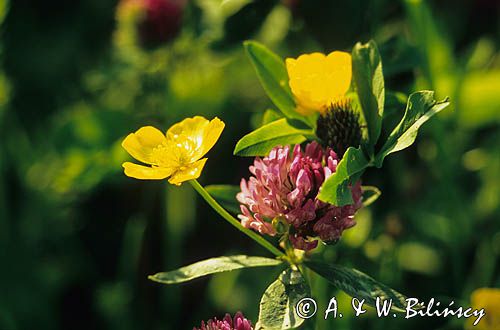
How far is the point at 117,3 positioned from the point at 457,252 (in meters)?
1.19

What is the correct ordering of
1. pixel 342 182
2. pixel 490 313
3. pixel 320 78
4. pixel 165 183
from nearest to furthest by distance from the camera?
pixel 342 182
pixel 320 78
pixel 490 313
pixel 165 183

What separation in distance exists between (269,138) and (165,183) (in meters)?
0.89

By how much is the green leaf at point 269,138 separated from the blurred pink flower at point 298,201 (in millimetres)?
27

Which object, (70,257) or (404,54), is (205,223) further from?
(404,54)

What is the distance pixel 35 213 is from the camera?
6.51 feet

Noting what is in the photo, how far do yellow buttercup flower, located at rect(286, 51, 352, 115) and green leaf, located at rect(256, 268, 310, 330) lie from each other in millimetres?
214

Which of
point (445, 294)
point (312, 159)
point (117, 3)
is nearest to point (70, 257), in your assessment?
point (117, 3)

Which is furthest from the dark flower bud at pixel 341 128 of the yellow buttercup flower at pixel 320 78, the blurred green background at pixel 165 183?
the blurred green background at pixel 165 183

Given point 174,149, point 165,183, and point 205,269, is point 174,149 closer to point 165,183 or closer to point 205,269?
point 205,269

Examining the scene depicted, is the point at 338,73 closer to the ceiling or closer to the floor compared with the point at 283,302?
closer to the ceiling

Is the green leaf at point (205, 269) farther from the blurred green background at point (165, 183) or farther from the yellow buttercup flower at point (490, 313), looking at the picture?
the blurred green background at point (165, 183)

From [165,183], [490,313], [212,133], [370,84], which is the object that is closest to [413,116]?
[370,84]

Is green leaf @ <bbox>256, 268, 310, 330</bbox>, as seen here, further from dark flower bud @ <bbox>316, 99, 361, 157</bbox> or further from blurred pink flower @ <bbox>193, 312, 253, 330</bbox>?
dark flower bud @ <bbox>316, 99, 361, 157</bbox>

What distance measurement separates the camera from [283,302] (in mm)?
895
